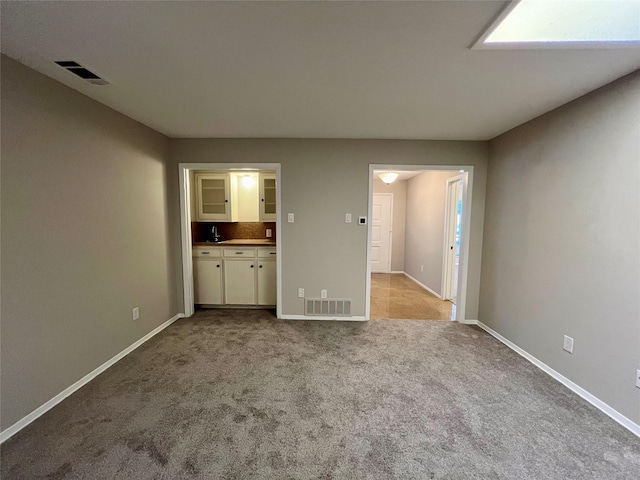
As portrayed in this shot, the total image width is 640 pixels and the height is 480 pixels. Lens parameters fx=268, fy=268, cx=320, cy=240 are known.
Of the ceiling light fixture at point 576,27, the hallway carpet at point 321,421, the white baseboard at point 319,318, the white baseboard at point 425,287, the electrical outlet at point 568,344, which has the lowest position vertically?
the white baseboard at point 425,287


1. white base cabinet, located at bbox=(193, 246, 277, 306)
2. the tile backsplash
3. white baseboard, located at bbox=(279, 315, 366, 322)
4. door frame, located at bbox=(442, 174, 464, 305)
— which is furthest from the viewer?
door frame, located at bbox=(442, 174, 464, 305)

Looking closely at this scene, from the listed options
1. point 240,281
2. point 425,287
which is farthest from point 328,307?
point 425,287

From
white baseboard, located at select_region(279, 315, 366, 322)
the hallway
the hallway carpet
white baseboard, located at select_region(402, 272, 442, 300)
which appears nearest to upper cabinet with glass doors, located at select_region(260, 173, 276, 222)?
white baseboard, located at select_region(279, 315, 366, 322)

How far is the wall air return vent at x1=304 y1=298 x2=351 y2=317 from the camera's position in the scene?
140 inches

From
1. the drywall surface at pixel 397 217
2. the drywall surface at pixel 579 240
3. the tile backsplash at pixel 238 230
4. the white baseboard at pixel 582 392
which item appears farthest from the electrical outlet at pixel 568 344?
the drywall surface at pixel 397 217

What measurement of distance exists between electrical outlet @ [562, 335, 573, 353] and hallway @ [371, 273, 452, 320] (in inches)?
60.8

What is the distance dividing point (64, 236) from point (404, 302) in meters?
4.30

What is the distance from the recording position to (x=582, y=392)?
2074 mm

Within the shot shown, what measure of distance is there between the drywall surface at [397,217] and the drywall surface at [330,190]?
139 inches

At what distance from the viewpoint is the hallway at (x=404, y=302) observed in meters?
3.86

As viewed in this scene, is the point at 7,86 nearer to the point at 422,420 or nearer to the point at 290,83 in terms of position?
the point at 290,83

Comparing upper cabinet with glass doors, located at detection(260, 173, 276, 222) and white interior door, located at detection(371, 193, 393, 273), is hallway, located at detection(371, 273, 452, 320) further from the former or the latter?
upper cabinet with glass doors, located at detection(260, 173, 276, 222)

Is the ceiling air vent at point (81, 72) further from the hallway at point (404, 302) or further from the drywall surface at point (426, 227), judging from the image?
the drywall surface at point (426, 227)

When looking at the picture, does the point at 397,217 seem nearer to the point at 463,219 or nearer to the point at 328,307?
the point at 463,219
